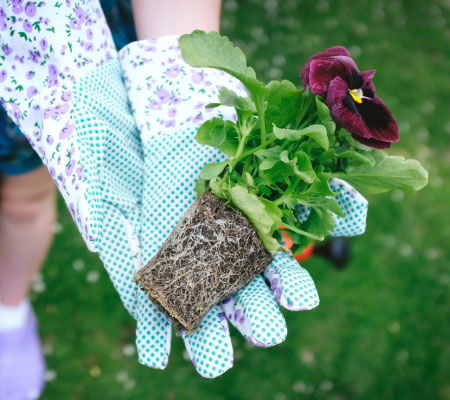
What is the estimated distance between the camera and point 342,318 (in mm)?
2100

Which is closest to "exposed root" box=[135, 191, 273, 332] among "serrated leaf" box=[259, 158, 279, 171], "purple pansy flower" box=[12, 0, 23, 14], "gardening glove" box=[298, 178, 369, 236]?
"serrated leaf" box=[259, 158, 279, 171]

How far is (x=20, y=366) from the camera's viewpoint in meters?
1.82

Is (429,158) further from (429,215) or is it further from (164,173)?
(164,173)

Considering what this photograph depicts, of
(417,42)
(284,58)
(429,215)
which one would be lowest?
(429,215)

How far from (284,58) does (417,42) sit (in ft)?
4.07

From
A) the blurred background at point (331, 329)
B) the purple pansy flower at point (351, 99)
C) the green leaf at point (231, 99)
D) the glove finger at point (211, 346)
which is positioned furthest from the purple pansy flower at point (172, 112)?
the blurred background at point (331, 329)

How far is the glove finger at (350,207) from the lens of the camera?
40.9 inches

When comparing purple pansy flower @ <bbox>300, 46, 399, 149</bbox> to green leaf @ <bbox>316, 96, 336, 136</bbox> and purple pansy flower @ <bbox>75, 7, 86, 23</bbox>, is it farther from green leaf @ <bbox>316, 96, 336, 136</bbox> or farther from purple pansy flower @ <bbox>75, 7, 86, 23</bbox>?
purple pansy flower @ <bbox>75, 7, 86, 23</bbox>

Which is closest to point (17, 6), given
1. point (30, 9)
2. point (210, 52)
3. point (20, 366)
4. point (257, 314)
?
point (30, 9)

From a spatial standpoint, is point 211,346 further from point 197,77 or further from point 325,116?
point 197,77

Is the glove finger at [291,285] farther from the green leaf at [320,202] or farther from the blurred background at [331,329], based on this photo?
the blurred background at [331,329]

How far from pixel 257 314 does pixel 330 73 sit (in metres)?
0.46

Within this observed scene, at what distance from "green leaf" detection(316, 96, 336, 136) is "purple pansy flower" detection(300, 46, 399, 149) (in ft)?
0.03

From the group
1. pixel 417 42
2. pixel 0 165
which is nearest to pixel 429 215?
pixel 417 42
